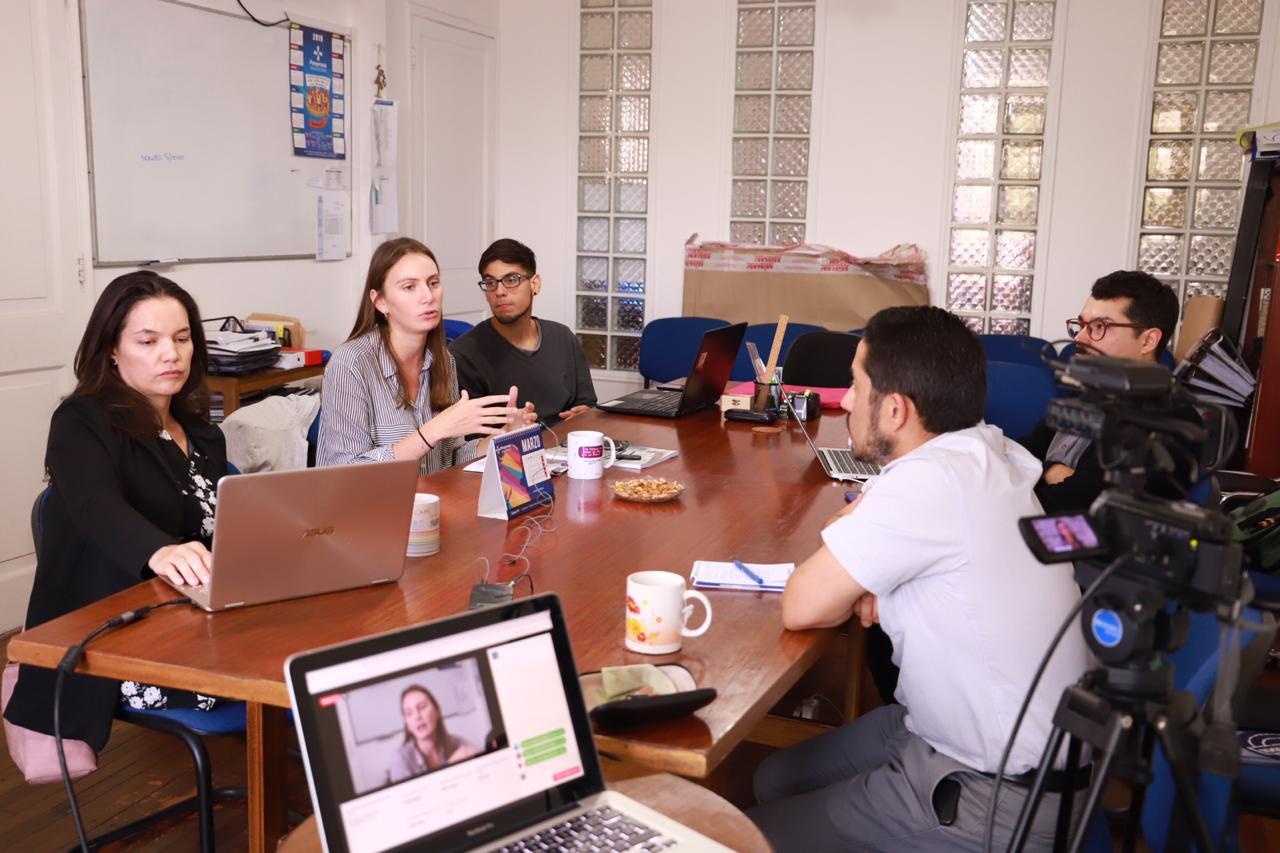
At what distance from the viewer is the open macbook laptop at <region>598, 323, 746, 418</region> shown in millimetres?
3623

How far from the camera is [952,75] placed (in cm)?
552

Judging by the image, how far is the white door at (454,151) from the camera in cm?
573

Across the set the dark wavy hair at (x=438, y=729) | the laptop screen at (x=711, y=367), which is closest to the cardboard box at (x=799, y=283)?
the laptop screen at (x=711, y=367)

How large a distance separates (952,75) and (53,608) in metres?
4.75

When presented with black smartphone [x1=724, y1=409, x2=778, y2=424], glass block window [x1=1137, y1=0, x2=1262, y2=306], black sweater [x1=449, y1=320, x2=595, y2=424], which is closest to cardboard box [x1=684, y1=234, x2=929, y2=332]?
glass block window [x1=1137, y1=0, x2=1262, y2=306]

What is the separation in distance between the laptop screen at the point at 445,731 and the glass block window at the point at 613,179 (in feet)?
16.5

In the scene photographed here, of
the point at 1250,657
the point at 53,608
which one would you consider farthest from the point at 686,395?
the point at 1250,657

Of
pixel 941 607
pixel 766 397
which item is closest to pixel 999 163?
pixel 766 397

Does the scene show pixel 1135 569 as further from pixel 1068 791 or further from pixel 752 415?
pixel 752 415

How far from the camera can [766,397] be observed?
3.69 m

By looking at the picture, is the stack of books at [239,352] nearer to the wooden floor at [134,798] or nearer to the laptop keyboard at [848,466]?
the wooden floor at [134,798]

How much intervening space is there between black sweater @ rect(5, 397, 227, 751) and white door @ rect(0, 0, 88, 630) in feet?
6.03

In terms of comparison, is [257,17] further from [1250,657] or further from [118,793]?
[1250,657]

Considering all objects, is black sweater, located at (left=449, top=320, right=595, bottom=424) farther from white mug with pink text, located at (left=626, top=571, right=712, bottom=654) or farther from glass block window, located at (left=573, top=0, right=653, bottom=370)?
glass block window, located at (left=573, top=0, right=653, bottom=370)
